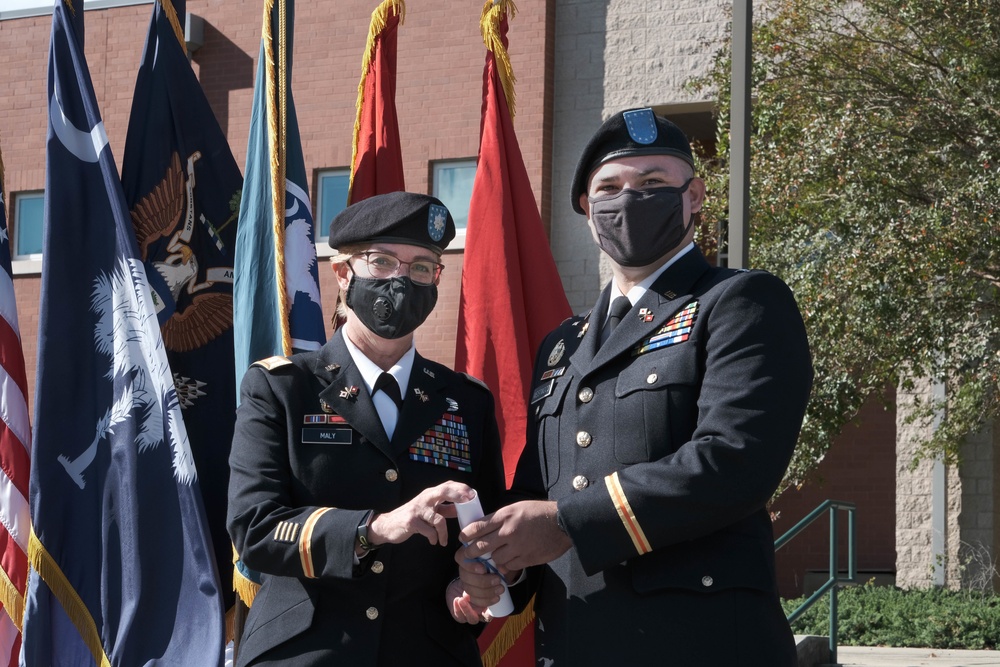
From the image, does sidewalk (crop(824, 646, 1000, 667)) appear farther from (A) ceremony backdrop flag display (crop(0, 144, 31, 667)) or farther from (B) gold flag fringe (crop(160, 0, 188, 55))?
(B) gold flag fringe (crop(160, 0, 188, 55))

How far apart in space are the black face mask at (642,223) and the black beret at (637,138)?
9 centimetres

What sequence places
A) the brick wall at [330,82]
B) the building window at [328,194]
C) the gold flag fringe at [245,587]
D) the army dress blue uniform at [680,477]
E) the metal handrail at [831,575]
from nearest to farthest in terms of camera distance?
the army dress blue uniform at [680,477]
the gold flag fringe at [245,587]
the metal handrail at [831,575]
the brick wall at [330,82]
the building window at [328,194]

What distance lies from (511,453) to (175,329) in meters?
1.37

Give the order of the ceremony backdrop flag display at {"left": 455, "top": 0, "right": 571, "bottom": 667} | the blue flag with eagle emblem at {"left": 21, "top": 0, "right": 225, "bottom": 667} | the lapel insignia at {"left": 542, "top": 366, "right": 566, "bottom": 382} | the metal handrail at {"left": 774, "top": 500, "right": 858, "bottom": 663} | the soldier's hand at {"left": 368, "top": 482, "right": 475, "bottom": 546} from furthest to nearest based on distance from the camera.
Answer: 1. the metal handrail at {"left": 774, "top": 500, "right": 858, "bottom": 663}
2. the ceremony backdrop flag display at {"left": 455, "top": 0, "right": 571, "bottom": 667}
3. the blue flag with eagle emblem at {"left": 21, "top": 0, "right": 225, "bottom": 667}
4. the lapel insignia at {"left": 542, "top": 366, "right": 566, "bottom": 382}
5. the soldier's hand at {"left": 368, "top": 482, "right": 475, "bottom": 546}

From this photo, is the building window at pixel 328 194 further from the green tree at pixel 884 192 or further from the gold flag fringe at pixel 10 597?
the gold flag fringe at pixel 10 597

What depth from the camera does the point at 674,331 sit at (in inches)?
105

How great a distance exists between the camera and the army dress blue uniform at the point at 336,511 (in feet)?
9.16

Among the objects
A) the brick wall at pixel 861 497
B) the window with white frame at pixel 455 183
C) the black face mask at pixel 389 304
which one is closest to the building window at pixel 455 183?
the window with white frame at pixel 455 183

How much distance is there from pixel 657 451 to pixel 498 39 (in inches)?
113

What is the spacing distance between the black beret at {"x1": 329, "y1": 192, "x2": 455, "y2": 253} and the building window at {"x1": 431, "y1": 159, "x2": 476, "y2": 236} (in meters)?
8.70

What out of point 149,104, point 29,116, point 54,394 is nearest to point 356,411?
point 54,394

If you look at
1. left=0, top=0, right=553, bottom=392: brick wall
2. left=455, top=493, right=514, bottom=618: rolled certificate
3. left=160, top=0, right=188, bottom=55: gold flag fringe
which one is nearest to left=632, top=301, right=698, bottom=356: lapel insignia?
left=455, top=493, right=514, bottom=618: rolled certificate

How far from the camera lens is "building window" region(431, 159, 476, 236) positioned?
1204 cm

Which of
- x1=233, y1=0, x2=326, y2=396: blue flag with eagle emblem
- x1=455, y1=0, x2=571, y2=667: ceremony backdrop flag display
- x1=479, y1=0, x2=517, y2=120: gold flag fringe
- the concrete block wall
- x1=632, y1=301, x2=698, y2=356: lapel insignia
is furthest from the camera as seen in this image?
the concrete block wall
